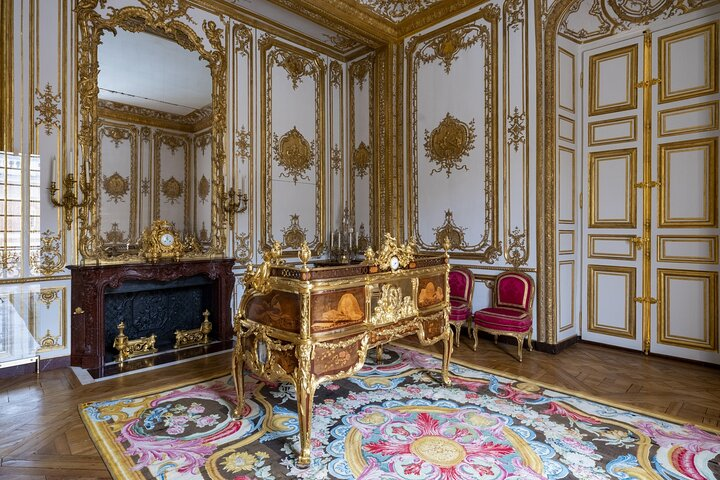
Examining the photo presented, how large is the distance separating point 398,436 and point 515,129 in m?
3.69

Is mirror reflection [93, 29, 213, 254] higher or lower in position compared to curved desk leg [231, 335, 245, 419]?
higher

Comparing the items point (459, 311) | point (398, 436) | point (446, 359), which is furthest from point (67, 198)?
point (459, 311)

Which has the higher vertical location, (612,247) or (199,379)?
(612,247)

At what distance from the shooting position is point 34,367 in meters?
3.91

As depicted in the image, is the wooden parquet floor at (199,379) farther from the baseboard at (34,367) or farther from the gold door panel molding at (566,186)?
the gold door panel molding at (566,186)

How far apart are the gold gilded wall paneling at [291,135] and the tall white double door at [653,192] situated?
11.6 ft

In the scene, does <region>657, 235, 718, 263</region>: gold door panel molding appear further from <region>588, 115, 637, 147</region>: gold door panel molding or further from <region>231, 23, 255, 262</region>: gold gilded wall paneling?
<region>231, 23, 255, 262</region>: gold gilded wall paneling

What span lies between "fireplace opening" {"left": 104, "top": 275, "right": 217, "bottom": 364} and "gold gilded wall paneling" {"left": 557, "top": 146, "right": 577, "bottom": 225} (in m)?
4.17

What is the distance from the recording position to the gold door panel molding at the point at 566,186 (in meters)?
4.76

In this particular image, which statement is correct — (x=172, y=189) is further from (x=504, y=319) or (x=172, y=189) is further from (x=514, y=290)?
(x=514, y=290)

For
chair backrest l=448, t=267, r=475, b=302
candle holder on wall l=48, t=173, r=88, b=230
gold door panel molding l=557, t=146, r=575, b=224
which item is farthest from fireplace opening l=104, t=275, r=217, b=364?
gold door panel molding l=557, t=146, r=575, b=224

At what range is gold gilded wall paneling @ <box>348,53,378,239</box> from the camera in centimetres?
638

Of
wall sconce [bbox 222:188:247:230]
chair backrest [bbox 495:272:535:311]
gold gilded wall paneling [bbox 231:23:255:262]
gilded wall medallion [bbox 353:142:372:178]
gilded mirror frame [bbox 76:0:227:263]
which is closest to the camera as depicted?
gilded mirror frame [bbox 76:0:227:263]

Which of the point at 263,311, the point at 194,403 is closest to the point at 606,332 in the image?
the point at 263,311
